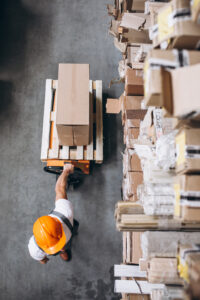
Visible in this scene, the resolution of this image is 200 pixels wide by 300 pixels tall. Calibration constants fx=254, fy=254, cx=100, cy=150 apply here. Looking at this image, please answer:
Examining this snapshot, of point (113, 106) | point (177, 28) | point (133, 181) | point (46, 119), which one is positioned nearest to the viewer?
point (177, 28)

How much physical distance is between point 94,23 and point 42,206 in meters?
3.57

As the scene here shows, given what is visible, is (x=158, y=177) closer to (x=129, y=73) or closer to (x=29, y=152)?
(x=129, y=73)

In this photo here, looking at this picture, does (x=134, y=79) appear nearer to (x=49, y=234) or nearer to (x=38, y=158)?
(x=38, y=158)

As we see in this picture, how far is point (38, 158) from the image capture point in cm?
414

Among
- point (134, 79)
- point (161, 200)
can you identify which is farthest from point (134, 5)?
point (161, 200)

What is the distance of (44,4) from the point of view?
5.04 m

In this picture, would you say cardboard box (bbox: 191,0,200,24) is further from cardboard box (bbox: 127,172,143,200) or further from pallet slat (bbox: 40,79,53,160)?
pallet slat (bbox: 40,79,53,160)

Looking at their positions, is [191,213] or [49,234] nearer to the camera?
[191,213]

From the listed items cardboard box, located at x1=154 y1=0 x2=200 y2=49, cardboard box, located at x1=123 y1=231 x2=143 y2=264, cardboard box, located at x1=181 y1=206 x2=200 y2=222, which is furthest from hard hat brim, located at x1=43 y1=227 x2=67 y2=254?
cardboard box, located at x1=154 y1=0 x2=200 y2=49

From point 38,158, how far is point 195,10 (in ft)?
10.6

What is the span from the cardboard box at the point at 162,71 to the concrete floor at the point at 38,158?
2702mm

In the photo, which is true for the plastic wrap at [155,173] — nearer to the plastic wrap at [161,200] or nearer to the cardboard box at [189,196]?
the plastic wrap at [161,200]

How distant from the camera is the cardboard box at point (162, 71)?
1.49 metres

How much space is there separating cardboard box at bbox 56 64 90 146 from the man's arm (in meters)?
0.44
